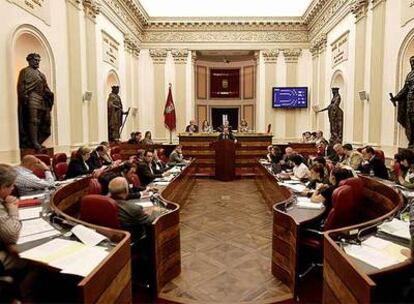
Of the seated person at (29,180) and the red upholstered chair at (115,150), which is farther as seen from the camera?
the red upholstered chair at (115,150)

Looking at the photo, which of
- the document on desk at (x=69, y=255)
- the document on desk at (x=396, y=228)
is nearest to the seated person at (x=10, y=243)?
the document on desk at (x=69, y=255)

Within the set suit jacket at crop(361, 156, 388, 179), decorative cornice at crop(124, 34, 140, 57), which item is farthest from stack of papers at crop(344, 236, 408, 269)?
decorative cornice at crop(124, 34, 140, 57)

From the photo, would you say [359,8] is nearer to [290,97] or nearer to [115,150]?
[290,97]

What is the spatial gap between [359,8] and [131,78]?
25.2 feet

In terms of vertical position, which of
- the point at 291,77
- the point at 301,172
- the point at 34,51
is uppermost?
the point at 291,77

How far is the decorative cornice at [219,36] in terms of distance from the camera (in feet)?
45.8

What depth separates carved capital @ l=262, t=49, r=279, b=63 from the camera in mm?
14016

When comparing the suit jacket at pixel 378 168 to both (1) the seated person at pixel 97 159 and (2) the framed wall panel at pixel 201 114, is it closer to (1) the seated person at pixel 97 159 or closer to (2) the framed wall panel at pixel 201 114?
(1) the seated person at pixel 97 159

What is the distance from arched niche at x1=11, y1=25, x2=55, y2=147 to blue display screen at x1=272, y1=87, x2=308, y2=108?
29.9 feet

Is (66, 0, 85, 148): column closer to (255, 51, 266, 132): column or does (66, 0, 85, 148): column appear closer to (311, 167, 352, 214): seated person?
(311, 167, 352, 214): seated person

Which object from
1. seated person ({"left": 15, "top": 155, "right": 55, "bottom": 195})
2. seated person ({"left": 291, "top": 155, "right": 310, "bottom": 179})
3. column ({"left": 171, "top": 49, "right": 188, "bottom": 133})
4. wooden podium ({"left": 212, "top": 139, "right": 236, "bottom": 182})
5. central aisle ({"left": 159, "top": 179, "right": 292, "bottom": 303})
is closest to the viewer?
central aisle ({"left": 159, "top": 179, "right": 292, "bottom": 303})

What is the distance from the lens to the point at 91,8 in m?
8.45

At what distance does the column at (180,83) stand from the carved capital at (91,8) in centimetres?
533

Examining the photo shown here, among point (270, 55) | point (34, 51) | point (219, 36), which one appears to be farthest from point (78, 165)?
point (270, 55)
